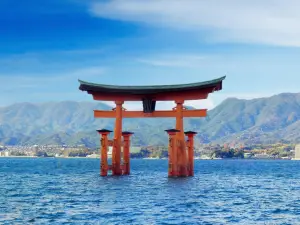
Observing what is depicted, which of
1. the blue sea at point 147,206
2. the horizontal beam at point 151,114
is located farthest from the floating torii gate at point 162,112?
the blue sea at point 147,206

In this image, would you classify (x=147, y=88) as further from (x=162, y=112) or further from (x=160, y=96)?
A: (x=162, y=112)

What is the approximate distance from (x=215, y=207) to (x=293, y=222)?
650cm

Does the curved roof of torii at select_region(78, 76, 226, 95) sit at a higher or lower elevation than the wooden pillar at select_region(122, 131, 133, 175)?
higher

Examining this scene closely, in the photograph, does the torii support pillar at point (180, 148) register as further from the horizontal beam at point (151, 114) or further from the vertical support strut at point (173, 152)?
the horizontal beam at point (151, 114)

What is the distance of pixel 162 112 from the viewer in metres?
60.6

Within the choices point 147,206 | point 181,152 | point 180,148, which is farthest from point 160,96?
point 147,206

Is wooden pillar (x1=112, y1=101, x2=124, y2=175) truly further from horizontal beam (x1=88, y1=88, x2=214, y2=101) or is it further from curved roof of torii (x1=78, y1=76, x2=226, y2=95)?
curved roof of torii (x1=78, y1=76, x2=226, y2=95)

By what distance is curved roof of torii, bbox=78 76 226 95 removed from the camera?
183ft

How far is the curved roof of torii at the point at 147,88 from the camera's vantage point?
5569 centimetres

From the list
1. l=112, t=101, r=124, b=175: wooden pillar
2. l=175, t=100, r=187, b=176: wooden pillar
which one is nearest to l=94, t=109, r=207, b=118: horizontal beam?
l=112, t=101, r=124, b=175: wooden pillar

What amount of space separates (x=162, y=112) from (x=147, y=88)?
4.06m

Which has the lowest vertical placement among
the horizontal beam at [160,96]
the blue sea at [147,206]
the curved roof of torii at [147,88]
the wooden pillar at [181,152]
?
the blue sea at [147,206]

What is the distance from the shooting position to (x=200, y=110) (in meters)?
58.7

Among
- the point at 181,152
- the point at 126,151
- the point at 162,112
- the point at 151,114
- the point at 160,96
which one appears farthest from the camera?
the point at 126,151
